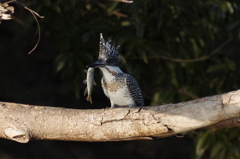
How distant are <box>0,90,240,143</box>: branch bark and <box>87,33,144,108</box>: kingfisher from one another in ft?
2.09

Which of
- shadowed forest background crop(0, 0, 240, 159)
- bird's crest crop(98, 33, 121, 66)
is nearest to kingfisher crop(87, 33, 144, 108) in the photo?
bird's crest crop(98, 33, 121, 66)

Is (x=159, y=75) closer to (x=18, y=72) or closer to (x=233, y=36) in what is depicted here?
(x=233, y=36)

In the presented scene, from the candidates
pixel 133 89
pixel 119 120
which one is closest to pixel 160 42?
pixel 133 89

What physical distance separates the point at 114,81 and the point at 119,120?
75 cm

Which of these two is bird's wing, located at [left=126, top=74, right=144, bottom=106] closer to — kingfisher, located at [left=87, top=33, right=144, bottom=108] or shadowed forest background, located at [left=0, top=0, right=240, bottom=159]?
kingfisher, located at [left=87, top=33, right=144, bottom=108]

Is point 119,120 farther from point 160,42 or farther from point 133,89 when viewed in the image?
point 160,42

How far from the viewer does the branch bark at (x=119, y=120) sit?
2.73 metres

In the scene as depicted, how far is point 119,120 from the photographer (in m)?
3.00

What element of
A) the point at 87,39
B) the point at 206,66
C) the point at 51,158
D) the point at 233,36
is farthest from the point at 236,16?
the point at 51,158

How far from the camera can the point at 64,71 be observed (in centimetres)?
465

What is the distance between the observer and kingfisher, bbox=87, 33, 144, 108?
372 cm

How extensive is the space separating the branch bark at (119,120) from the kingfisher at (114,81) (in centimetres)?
64

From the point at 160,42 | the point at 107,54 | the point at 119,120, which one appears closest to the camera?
the point at 119,120

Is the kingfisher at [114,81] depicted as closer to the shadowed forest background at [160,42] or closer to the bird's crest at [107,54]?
the bird's crest at [107,54]
